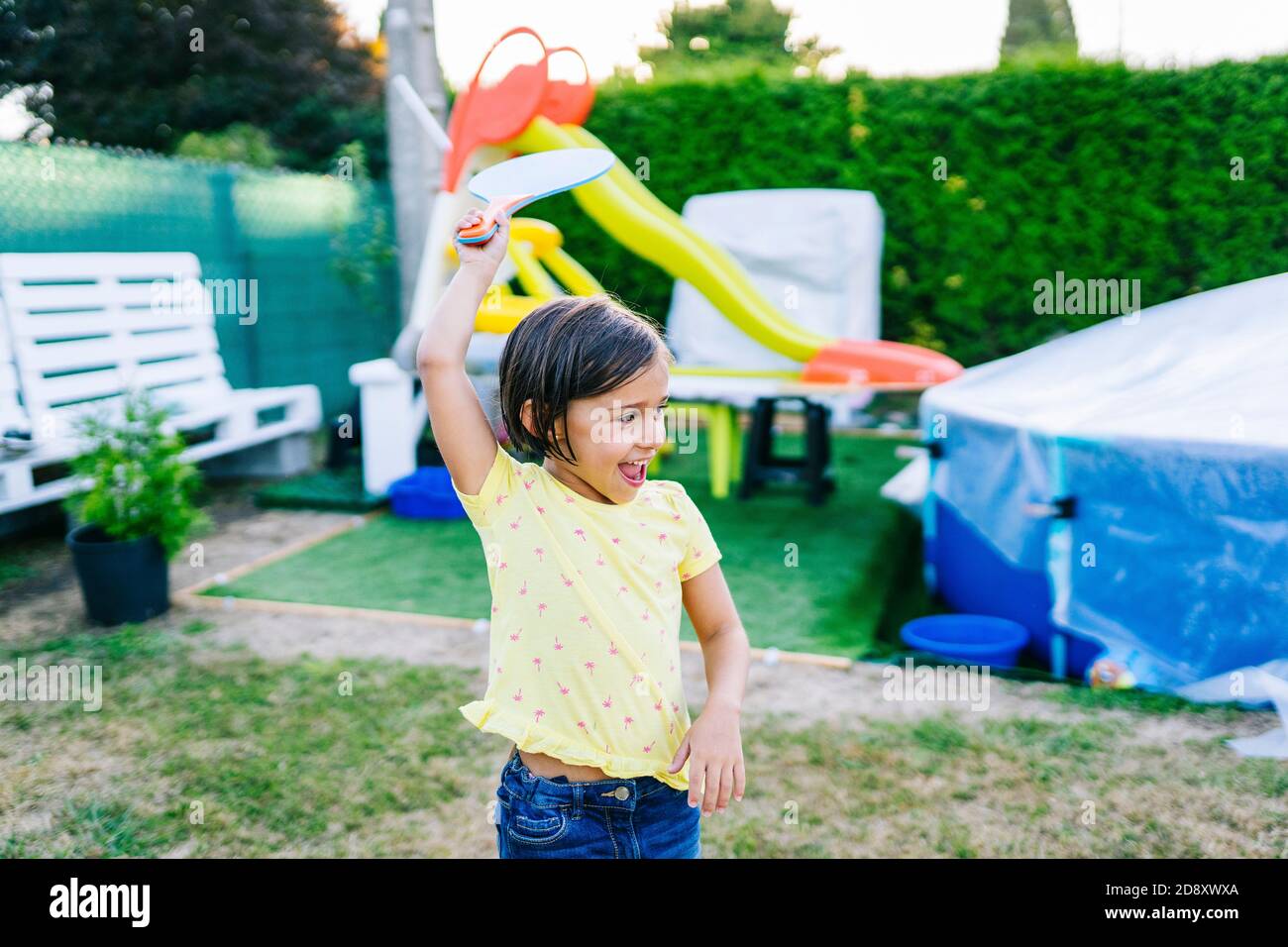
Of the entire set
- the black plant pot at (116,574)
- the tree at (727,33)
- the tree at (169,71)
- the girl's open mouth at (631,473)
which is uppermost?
the tree at (727,33)

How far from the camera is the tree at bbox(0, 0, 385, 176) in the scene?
16188mm

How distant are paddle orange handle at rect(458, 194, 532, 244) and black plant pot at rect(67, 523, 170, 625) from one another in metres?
3.51

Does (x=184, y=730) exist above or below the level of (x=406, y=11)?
below

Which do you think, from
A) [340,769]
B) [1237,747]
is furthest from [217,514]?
[1237,747]

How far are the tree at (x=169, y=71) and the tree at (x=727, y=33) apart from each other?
1123 centimetres

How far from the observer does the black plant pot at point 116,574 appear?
4238mm

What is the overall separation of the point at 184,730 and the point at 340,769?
2.14 feet

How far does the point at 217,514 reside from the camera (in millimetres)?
6535

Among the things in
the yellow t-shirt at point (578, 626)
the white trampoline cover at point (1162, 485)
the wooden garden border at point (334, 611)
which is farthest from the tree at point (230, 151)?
the yellow t-shirt at point (578, 626)

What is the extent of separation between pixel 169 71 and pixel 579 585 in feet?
61.1

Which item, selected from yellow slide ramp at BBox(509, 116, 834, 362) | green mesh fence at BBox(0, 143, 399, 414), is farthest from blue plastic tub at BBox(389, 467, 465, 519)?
green mesh fence at BBox(0, 143, 399, 414)

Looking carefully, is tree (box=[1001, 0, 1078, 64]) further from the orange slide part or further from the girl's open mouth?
the girl's open mouth

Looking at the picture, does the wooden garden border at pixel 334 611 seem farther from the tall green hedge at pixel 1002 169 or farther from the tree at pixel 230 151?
the tree at pixel 230 151

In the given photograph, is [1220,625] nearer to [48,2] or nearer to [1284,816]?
[1284,816]
